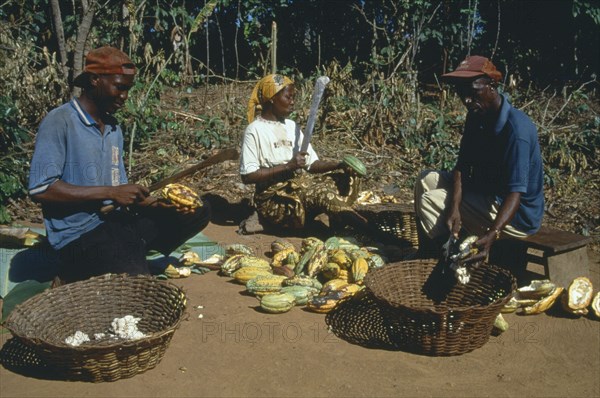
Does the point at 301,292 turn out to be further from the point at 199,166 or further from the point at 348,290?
the point at 199,166

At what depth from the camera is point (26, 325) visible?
10.8 ft

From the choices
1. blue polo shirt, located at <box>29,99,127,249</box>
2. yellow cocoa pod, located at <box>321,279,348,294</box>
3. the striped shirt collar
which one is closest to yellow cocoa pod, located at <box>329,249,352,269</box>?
yellow cocoa pod, located at <box>321,279,348,294</box>

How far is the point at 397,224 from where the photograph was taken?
218 inches

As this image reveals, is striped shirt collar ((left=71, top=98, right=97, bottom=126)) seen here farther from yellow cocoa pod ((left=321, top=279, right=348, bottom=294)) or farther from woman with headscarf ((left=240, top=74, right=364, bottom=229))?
yellow cocoa pod ((left=321, top=279, right=348, bottom=294))

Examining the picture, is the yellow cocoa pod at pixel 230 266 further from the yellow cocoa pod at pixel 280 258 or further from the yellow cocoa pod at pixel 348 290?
the yellow cocoa pod at pixel 348 290

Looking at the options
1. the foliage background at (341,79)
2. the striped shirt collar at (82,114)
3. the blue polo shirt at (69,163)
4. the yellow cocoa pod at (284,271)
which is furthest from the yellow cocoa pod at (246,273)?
the foliage background at (341,79)

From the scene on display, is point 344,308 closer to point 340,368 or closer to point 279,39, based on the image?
point 340,368

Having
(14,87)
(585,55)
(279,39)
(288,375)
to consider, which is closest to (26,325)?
(288,375)

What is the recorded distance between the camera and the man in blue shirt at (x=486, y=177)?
3.97m

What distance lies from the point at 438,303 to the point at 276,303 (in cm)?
114

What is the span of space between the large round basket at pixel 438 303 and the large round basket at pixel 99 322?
129 centimetres

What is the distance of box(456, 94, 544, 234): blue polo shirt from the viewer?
3988 millimetres

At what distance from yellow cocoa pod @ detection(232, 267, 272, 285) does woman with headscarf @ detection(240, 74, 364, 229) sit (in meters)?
1.12

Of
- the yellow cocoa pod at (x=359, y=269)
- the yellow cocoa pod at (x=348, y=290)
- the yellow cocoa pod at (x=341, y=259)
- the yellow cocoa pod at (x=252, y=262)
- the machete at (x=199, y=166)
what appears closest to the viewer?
the machete at (x=199, y=166)
